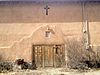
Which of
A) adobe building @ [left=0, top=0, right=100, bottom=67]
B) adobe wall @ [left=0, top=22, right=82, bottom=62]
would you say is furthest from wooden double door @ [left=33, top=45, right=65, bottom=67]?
adobe wall @ [left=0, top=22, right=82, bottom=62]

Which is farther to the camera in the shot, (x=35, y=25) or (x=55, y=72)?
(x=35, y=25)

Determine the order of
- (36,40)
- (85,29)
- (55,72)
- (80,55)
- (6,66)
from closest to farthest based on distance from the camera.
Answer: (55,72) → (6,66) → (80,55) → (36,40) → (85,29)

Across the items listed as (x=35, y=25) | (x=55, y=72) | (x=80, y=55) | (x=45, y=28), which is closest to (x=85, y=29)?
(x=80, y=55)

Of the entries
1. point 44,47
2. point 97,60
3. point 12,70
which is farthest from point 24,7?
point 97,60

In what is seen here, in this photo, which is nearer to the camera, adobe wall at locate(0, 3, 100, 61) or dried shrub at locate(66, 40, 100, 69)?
dried shrub at locate(66, 40, 100, 69)

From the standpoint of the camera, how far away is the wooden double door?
22.9 m

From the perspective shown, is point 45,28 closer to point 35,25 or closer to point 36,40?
point 35,25

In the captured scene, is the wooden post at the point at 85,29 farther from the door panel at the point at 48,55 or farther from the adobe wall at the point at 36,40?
the door panel at the point at 48,55

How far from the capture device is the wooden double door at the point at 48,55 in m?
22.9

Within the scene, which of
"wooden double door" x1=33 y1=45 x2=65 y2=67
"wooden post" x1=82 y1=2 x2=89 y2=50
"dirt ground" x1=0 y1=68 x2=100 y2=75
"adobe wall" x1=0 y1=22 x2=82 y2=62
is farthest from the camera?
"wooden post" x1=82 y1=2 x2=89 y2=50

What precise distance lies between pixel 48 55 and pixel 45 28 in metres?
2.14

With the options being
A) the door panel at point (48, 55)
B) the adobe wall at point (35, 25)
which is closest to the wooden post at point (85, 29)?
the adobe wall at point (35, 25)

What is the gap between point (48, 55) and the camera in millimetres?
22938

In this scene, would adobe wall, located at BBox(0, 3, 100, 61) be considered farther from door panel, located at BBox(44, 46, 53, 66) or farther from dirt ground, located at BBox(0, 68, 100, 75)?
dirt ground, located at BBox(0, 68, 100, 75)
